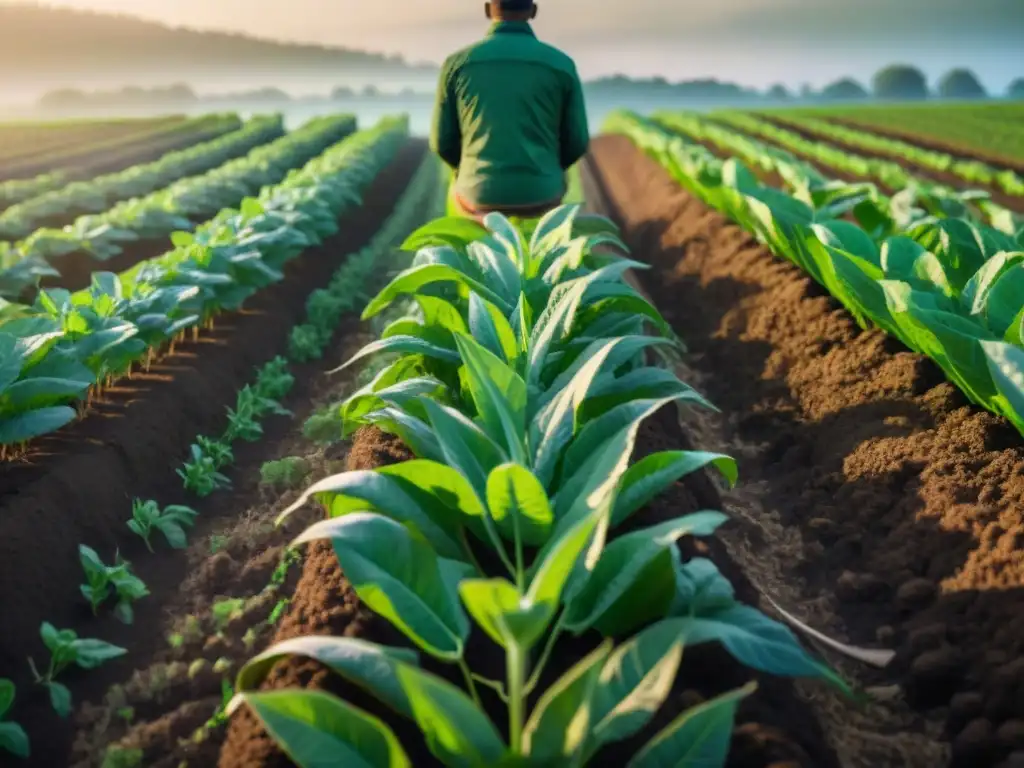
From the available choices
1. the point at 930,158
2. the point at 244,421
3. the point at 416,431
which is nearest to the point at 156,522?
Answer: the point at 244,421

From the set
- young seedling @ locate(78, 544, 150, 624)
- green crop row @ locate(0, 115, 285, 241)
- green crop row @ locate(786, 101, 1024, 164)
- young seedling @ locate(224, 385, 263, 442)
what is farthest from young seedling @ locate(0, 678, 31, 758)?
green crop row @ locate(786, 101, 1024, 164)

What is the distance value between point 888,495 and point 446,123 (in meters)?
3.05

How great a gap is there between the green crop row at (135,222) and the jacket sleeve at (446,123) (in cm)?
218

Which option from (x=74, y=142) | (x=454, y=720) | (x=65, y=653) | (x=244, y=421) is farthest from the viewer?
(x=74, y=142)

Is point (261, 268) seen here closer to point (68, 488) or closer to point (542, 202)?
point (542, 202)

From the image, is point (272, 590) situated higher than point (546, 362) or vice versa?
point (546, 362)

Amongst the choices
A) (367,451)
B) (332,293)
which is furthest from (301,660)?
(332,293)

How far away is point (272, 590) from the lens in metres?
2.77

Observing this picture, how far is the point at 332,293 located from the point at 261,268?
4.45ft

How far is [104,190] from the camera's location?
9.02m

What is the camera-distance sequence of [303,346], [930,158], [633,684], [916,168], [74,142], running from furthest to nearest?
[74,142] < [916,168] < [930,158] < [303,346] < [633,684]

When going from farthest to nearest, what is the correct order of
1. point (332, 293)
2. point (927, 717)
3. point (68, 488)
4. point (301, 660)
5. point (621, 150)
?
1. point (621, 150)
2. point (332, 293)
3. point (68, 488)
4. point (927, 717)
5. point (301, 660)

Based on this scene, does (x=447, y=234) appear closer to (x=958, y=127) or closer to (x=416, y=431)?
(x=416, y=431)

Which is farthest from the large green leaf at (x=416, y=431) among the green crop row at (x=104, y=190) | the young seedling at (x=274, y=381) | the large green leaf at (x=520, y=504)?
the green crop row at (x=104, y=190)
